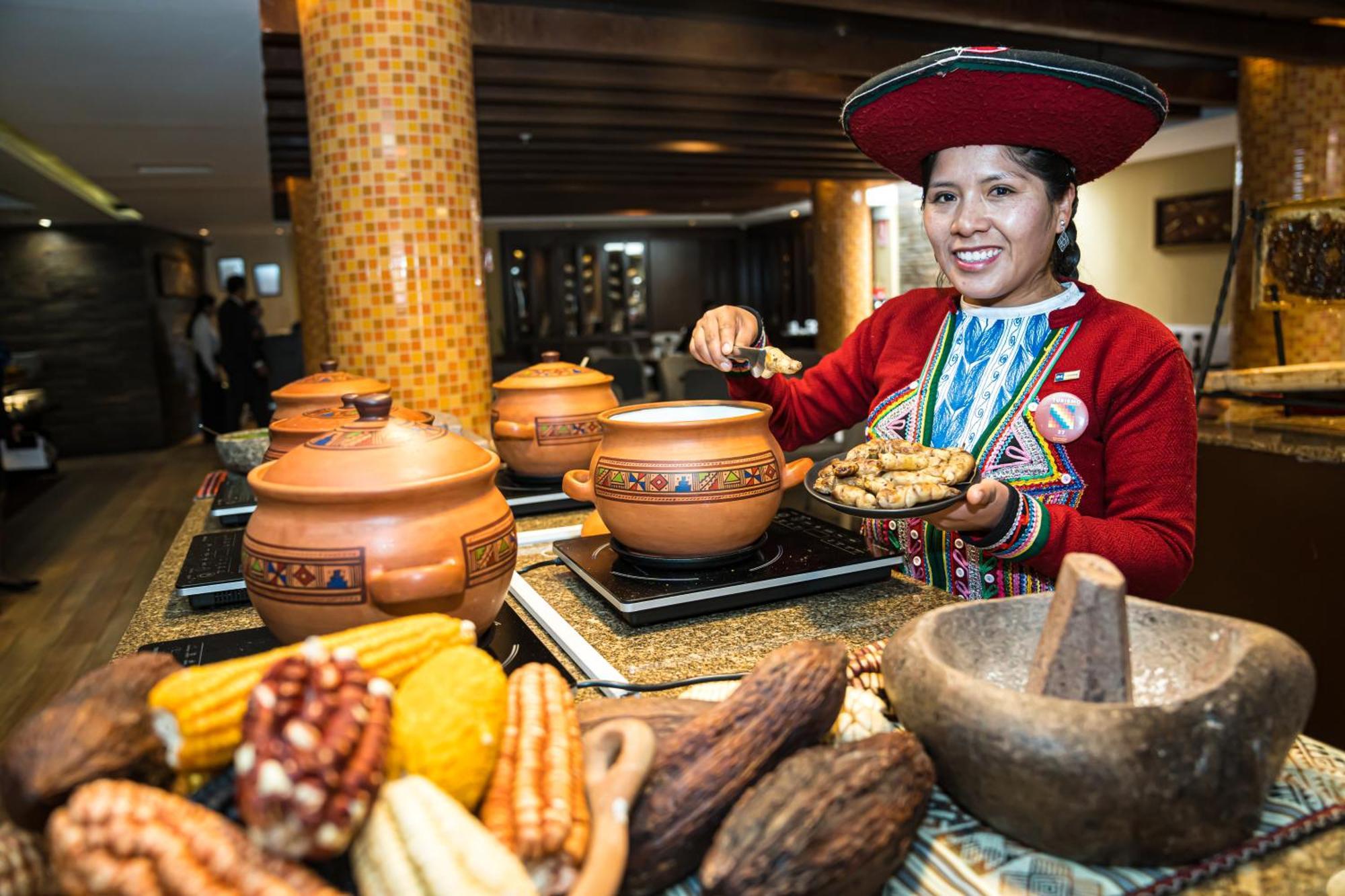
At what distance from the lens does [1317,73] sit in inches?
A: 212

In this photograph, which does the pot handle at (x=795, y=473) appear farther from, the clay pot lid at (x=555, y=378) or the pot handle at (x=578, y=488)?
the clay pot lid at (x=555, y=378)

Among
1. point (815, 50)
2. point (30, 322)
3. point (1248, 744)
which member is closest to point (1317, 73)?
point (815, 50)

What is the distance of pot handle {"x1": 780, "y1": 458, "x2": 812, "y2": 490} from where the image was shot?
128cm

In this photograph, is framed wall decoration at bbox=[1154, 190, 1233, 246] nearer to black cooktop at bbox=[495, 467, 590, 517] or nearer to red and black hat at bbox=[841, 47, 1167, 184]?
red and black hat at bbox=[841, 47, 1167, 184]

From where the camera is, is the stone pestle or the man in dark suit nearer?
the stone pestle

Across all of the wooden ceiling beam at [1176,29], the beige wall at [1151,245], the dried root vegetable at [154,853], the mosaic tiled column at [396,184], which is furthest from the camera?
the beige wall at [1151,245]

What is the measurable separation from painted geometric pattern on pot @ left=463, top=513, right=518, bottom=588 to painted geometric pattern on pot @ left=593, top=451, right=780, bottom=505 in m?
0.25

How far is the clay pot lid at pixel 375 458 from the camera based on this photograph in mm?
861

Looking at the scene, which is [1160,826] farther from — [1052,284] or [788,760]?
[1052,284]

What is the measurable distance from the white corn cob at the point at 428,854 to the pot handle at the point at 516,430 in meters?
1.31

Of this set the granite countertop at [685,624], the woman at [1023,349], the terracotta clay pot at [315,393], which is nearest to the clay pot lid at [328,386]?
the terracotta clay pot at [315,393]

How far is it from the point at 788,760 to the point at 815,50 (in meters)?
5.63

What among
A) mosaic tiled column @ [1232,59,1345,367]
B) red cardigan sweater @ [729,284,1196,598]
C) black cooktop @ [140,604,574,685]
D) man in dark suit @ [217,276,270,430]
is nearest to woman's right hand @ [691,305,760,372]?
red cardigan sweater @ [729,284,1196,598]

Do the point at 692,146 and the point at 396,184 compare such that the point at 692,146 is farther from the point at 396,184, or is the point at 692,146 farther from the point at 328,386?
the point at 328,386
